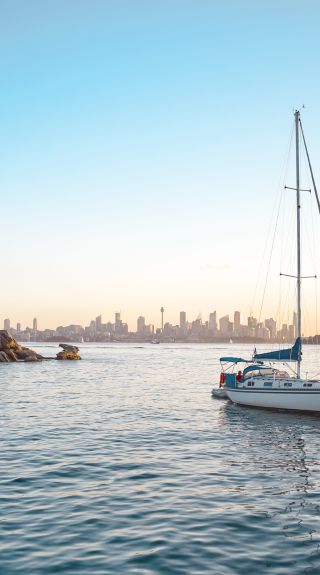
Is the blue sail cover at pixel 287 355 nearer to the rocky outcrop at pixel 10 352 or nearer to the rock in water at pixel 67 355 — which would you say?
the rocky outcrop at pixel 10 352

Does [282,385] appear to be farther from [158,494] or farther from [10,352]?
[10,352]

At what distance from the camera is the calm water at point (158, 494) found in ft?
44.8

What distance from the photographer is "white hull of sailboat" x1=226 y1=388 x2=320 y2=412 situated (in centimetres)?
4059

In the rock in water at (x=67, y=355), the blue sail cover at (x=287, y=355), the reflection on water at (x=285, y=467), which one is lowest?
the rock in water at (x=67, y=355)

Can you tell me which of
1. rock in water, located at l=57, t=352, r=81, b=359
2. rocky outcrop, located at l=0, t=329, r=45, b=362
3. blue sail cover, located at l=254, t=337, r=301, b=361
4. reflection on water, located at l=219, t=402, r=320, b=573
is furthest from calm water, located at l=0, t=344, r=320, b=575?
rock in water, located at l=57, t=352, r=81, b=359

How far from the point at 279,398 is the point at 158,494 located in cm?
2502

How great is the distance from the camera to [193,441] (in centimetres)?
2978

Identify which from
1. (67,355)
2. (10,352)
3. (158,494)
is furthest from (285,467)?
(67,355)

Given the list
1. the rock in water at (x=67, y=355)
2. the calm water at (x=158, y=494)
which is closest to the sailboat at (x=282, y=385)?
the calm water at (x=158, y=494)

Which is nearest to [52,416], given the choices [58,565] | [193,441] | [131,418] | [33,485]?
[131,418]

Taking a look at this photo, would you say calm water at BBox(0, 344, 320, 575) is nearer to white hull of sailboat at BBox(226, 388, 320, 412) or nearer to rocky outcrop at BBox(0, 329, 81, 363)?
white hull of sailboat at BBox(226, 388, 320, 412)

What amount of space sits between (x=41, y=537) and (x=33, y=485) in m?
5.63

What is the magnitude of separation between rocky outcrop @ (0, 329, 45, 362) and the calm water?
254ft

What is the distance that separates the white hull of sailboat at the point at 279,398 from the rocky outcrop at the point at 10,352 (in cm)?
7663
